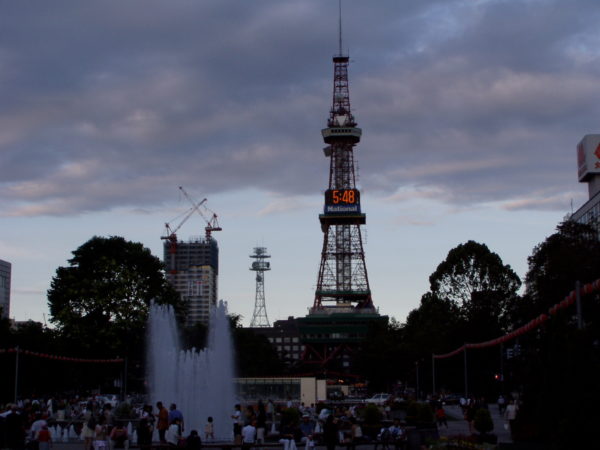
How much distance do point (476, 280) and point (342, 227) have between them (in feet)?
267

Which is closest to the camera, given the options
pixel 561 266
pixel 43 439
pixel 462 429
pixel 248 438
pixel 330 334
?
pixel 43 439

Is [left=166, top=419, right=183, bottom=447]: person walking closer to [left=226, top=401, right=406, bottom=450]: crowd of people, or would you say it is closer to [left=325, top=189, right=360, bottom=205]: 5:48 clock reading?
[left=226, top=401, right=406, bottom=450]: crowd of people

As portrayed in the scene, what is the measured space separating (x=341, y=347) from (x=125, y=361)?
100816 millimetres

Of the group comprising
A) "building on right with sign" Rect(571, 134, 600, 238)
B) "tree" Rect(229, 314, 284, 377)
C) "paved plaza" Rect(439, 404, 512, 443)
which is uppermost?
"building on right with sign" Rect(571, 134, 600, 238)

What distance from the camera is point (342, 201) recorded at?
170000 mm

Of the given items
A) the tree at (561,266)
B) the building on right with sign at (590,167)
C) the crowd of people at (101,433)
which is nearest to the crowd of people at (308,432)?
the crowd of people at (101,433)

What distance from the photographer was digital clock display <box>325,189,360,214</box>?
169 meters

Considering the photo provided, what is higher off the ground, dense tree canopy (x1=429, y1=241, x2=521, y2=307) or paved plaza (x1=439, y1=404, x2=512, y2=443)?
dense tree canopy (x1=429, y1=241, x2=521, y2=307)

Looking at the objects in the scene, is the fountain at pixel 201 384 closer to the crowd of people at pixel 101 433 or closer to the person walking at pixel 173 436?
the crowd of people at pixel 101 433

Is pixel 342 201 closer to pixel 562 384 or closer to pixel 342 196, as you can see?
pixel 342 196

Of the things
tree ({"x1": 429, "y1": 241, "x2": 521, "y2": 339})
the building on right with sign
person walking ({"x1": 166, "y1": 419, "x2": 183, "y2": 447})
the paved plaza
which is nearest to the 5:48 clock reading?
the building on right with sign

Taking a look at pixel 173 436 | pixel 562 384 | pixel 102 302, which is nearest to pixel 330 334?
pixel 102 302

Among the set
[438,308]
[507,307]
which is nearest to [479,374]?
[507,307]

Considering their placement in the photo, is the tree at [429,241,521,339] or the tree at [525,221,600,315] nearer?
the tree at [525,221,600,315]
